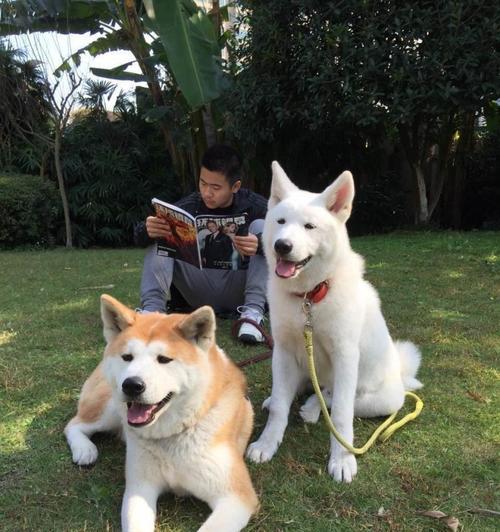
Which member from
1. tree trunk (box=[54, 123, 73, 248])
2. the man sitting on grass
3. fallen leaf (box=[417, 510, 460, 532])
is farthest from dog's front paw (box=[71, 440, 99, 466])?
tree trunk (box=[54, 123, 73, 248])

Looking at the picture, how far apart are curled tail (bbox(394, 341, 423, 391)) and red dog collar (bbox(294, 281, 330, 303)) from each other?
0.95m

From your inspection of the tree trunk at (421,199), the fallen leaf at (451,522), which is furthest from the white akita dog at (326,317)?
the tree trunk at (421,199)

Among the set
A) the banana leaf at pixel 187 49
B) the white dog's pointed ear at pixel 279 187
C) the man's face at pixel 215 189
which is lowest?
the man's face at pixel 215 189

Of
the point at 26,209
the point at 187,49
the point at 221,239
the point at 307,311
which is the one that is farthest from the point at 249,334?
the point at 26,209

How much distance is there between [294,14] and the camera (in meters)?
8.48

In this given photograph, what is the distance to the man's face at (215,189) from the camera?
425 centimetres

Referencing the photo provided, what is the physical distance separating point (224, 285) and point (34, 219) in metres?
7.49

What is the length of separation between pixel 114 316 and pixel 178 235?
179 centimetres

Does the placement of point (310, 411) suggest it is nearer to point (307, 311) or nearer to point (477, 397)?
point (307, 311)

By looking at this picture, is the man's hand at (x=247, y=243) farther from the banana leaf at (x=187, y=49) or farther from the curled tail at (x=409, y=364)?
the banana leaf at (x=187, y=49)

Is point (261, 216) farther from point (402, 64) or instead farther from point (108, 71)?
point (108, 71)

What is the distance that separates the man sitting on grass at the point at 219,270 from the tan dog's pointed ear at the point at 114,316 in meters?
1.81

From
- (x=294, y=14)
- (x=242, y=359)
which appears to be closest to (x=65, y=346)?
(x=242, y=359)

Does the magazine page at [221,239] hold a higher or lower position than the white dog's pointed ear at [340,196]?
lower
